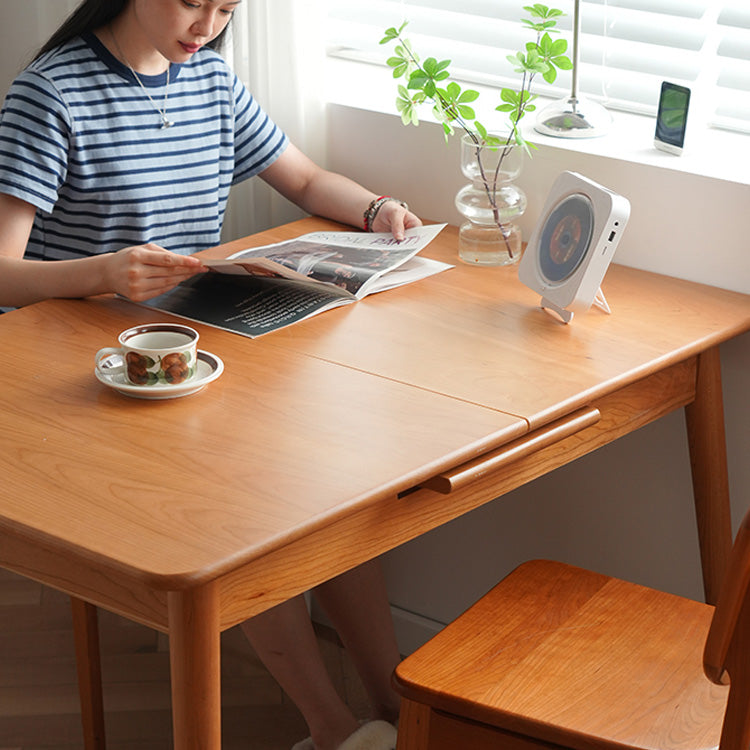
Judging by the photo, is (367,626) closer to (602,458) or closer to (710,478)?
(602,458)

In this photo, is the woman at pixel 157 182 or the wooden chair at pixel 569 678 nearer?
the wooden chair at pixel 569 678

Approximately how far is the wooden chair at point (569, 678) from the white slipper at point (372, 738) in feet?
1.27

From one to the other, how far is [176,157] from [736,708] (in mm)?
1240

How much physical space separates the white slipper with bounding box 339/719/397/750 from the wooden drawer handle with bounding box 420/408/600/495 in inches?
23.9

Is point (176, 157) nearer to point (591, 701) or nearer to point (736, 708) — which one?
point (591, 701)

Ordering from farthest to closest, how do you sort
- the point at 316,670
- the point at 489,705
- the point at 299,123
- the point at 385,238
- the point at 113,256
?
the point at 299,123, the point at 385,238, the point at 316,670, the point at 113,256, the point at 489,705

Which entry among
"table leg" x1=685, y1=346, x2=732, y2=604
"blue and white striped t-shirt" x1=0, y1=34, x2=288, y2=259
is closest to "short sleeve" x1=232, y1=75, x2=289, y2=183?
"blue and white striped t-shirt" x1=0, y1=34, x2=288, y2=259

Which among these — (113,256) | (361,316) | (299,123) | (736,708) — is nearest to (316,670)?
(361,316)

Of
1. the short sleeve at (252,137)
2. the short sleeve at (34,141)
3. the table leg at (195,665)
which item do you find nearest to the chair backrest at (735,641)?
the table leg at (195,665)

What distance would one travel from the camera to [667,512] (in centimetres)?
180

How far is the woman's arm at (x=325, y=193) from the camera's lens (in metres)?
1.82

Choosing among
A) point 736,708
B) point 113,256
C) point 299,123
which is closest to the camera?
point 736,708

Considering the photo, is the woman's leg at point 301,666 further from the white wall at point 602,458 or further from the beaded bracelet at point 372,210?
the beaded bracelet at point 372,210

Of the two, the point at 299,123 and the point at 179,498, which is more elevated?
the point at 299,123
